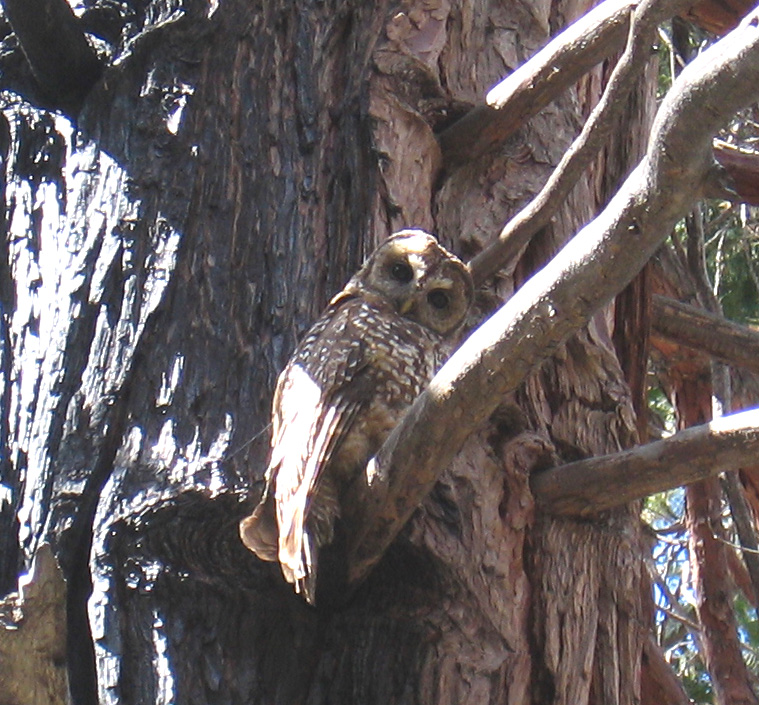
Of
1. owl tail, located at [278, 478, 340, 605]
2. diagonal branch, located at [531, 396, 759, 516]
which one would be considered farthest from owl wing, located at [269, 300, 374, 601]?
diagonal branch, located at [531, 396, 759, 516]

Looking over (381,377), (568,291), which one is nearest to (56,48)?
(381,377)

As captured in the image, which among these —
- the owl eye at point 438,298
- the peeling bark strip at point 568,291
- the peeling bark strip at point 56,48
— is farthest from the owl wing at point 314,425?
the peeling bark strip at point 56,48

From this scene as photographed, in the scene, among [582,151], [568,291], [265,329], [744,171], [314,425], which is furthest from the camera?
[744,171]

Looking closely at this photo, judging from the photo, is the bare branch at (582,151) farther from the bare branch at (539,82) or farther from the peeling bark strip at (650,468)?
the peeling bark strip at (650,468)

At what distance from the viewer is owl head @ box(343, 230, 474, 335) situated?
2.90 m

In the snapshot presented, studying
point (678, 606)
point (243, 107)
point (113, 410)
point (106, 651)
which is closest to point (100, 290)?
point (113, 410)

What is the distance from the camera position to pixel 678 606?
17.4ft

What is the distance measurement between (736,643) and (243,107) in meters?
2.58

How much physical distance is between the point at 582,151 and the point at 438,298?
60 centimetres

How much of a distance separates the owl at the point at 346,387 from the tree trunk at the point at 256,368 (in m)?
0.08

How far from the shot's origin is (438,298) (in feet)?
10.4

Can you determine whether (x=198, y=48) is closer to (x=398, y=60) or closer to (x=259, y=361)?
(x=398, y=60)

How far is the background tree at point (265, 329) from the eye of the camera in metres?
2.33

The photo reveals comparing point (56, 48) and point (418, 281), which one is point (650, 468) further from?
point (56, 48)
